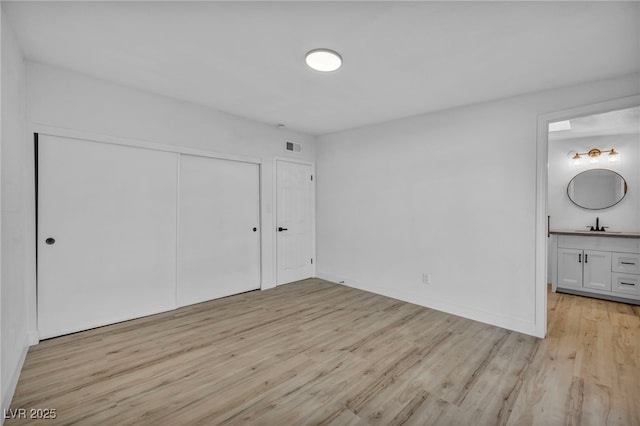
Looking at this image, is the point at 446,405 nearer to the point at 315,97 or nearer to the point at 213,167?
the point at 315,97

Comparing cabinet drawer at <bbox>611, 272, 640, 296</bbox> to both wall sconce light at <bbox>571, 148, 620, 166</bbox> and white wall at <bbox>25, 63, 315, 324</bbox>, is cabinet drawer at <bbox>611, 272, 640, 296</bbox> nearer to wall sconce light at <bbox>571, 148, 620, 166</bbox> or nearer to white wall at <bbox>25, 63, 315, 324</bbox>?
wall sconce light at <bbox>571, 148, 620, 166</bbox>

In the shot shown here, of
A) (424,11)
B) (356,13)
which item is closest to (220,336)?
(356,13)

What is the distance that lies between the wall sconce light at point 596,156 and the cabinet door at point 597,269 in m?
1.56

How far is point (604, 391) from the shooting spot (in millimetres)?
2016

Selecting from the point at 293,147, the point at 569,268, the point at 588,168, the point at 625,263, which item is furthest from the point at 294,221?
the point at 588,168

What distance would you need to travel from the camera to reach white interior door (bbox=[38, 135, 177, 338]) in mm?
2666

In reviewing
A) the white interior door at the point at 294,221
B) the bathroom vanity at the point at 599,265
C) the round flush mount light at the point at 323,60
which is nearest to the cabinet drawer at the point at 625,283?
the bathroom vanity at the point at 599,265

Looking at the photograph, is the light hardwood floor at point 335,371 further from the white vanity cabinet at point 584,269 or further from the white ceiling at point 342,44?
the white ceiling at point 342,44

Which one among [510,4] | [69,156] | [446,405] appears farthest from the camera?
[69,156]

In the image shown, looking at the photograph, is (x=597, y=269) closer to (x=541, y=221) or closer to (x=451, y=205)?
(x=541, y=221)

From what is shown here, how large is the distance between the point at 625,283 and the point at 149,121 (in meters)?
6.38

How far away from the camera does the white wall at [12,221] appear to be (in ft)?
5.94

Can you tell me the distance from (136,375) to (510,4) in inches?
142

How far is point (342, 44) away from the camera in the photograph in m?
2.18
